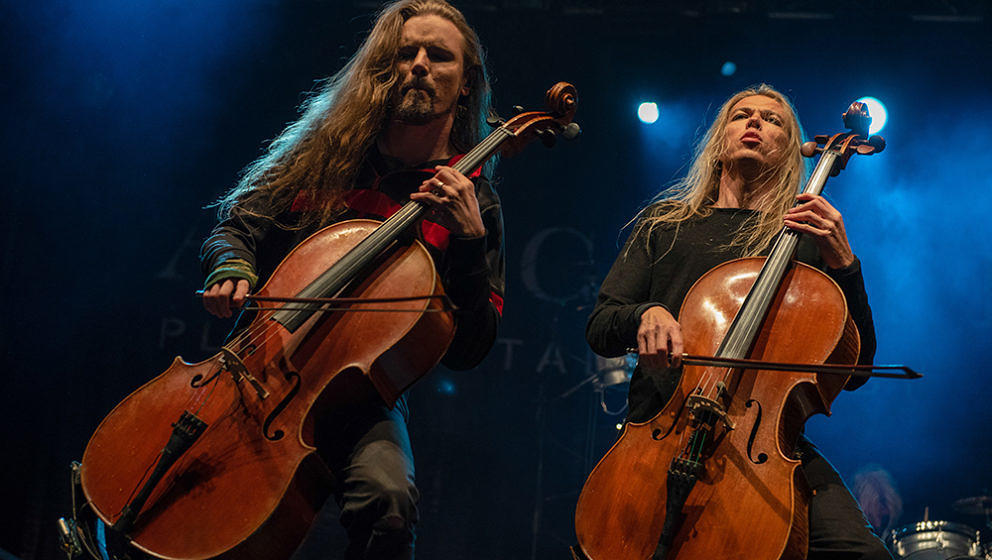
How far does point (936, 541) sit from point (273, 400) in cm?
366

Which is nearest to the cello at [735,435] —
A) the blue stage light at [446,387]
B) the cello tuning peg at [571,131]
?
the cello tuning peg at [571,131]

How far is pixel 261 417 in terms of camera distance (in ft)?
6.41

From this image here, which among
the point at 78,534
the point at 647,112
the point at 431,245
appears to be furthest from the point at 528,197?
the point at 78,534

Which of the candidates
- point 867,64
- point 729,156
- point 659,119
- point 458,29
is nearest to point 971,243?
point 867,64

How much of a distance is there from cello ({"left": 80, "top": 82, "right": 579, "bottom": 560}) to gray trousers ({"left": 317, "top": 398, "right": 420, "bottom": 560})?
0.10 metres

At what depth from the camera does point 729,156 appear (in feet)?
9.40

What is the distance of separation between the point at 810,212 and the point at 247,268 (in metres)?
1.65

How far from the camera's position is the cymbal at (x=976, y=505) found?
15.2 feet

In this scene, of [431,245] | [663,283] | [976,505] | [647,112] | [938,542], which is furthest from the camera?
[647,112]

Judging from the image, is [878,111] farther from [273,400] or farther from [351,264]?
[273,400]

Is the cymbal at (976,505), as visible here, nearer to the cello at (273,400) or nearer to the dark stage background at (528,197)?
the dark stage background at (528,197)

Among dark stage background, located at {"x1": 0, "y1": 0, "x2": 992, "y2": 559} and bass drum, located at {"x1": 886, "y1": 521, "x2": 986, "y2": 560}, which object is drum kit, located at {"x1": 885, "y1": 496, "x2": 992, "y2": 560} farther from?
dark stage background, located at {"x1": 0, "y1": 0, "x2": 992, "y2": 559}

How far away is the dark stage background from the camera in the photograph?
476 centimetres

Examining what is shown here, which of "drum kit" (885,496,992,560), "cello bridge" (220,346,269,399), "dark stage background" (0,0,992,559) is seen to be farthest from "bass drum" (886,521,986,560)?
"cello bridge" (220,346,269,399)
